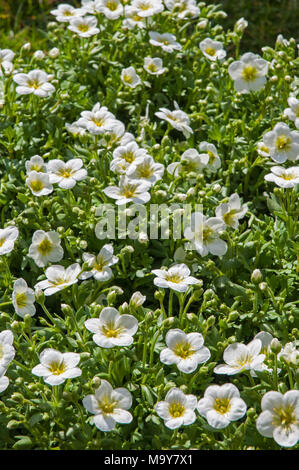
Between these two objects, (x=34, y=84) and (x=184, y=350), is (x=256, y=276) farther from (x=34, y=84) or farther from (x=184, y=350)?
(x=34, y=84)

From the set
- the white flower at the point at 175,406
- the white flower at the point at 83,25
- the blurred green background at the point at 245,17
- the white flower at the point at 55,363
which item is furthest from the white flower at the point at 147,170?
the blurred green background at the point at 245,17

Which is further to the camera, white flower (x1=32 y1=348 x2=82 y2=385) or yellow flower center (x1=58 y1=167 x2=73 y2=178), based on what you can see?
yellow flower center (x1=58 y1=167 x2=73 y2=178)

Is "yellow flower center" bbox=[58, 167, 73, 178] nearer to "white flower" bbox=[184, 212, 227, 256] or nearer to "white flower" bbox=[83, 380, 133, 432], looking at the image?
"white flower" bbox=[184, 212, 227, 256]

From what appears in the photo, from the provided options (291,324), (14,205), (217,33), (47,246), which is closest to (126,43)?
(217,33)

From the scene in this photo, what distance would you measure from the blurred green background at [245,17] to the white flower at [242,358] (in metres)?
3.53

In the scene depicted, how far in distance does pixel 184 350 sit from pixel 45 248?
928mm

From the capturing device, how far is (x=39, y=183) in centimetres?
320

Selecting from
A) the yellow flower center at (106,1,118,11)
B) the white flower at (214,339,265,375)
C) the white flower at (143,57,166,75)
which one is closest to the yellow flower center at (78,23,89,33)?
the yellow flower center at (106,1,118,11)

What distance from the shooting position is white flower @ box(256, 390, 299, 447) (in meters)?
2.31

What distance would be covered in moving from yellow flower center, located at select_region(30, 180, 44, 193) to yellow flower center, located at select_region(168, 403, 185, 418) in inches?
53.1

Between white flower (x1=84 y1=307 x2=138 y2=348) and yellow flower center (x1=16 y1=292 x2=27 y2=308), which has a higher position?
white flower (x1=84 y1=307 x2=138 y2=348)

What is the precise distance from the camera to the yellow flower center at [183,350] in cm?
260

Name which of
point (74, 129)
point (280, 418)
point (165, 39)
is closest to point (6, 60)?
point (74, 129)

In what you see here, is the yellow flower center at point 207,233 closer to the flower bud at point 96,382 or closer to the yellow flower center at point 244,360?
the yellow flower center at point 244,360
